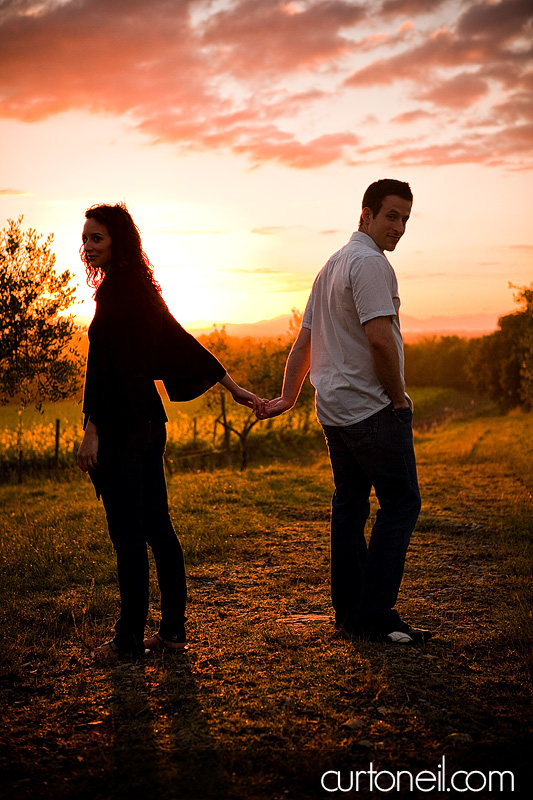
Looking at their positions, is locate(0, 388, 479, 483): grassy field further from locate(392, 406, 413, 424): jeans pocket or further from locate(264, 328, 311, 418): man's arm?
locate(392, 406, 413, 424): jeans pocket

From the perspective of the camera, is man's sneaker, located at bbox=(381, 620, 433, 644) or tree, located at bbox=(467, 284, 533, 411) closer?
man's sneaker, located at bbox=(381, 620, 433, 644)

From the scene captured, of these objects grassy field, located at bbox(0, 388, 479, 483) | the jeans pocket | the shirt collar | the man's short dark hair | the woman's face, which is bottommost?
grassy field, located at bbox(0, 388, 479, 483)

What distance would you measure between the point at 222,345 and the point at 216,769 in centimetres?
1962

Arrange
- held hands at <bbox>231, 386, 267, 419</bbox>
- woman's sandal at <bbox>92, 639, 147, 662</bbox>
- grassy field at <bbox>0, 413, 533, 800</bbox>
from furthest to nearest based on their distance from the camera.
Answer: held hands at <bbox>231, 386, 267, 419</bbox>
woman's sandal at <bbox>92, 639, 147, 662</bbox>
grassy field at <bbox>0, 413, 533, 800</bbox>

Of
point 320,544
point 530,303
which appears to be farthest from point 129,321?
point 530,303

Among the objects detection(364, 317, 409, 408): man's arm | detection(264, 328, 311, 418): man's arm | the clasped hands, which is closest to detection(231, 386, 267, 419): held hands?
the clasped hands

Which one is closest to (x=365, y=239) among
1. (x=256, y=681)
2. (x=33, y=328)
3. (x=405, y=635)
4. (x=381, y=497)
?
(x=381, y=497)

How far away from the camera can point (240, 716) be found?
10.00ft

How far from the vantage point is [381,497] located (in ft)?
13.0

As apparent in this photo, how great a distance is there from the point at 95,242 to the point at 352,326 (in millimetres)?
1545

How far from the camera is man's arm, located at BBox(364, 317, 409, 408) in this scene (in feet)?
12.2

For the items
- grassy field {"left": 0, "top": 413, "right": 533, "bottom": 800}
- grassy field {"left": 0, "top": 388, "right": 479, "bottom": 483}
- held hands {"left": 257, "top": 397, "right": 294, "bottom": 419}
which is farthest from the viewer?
grassy field {"left": 0, "top": 388, "right": 479, "bottom": 483}

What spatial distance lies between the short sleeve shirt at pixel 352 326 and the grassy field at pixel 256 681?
1.42 metres

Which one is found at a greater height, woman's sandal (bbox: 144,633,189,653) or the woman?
the woman
